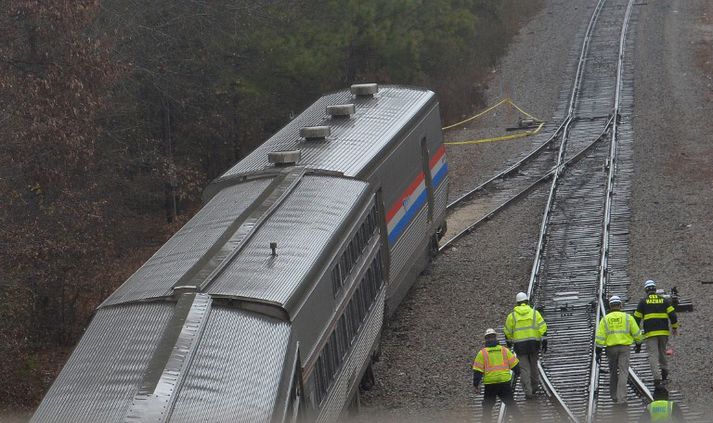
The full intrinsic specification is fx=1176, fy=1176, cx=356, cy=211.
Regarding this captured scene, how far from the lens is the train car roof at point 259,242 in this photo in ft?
36.2

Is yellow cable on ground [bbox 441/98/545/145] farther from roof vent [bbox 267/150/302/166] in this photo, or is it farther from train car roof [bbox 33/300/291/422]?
train car roof [bbox 33/300/291/422]

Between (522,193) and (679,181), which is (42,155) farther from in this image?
(679,181)

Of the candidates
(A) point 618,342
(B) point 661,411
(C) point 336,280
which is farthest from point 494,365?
(B) point 661,411

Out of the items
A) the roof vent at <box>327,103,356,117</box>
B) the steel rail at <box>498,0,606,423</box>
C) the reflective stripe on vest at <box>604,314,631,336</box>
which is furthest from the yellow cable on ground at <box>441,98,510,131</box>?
the reflective stripe on vest at <box>604,314,631,336</box>

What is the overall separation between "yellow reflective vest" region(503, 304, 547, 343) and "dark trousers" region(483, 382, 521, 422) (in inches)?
42.1

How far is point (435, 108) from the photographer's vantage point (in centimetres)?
2169

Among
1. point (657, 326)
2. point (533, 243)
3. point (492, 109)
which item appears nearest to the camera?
point (657, 326)

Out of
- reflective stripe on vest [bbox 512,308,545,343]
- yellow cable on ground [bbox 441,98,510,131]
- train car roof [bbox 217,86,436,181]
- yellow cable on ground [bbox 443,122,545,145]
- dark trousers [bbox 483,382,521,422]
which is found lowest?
yellow cable on ground [bbox 441,98,510,131]

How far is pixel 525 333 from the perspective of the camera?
14.5m

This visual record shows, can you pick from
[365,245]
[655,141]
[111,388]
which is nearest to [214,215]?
[365,245]

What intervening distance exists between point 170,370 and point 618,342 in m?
6.65

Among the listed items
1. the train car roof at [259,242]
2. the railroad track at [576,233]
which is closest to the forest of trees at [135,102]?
the train car roof at [259,242]

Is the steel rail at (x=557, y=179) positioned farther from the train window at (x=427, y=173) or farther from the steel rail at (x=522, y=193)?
the train window at (x=427, y=173)

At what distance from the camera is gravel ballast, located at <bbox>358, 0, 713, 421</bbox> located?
15383 mm
